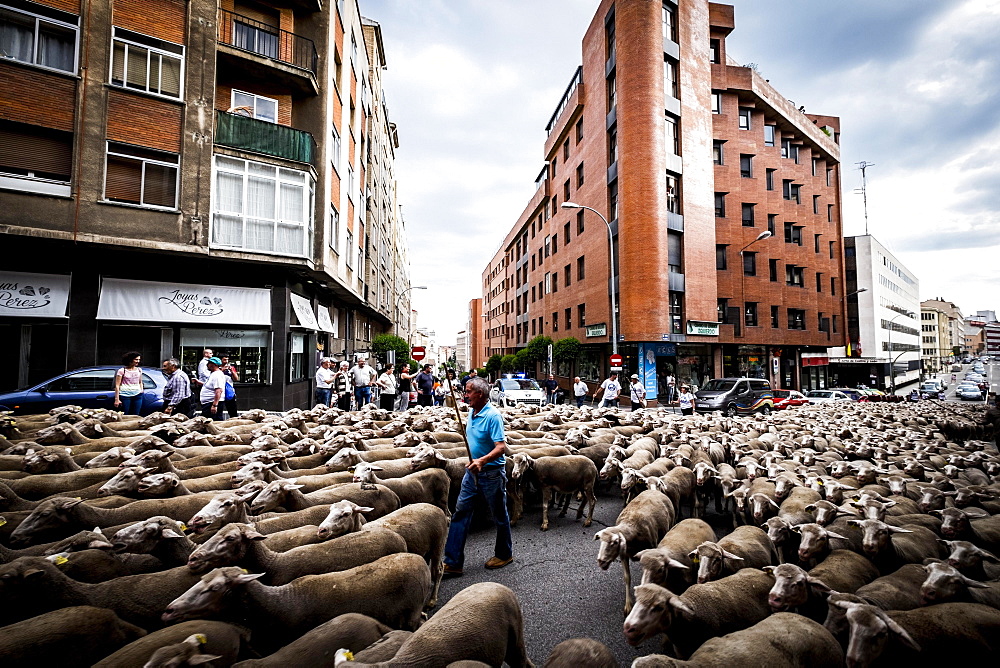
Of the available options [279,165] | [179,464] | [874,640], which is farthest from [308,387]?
[874,640]

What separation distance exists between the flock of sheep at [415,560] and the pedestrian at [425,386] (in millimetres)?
9979

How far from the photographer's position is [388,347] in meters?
29.6

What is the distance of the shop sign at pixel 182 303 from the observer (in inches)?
536

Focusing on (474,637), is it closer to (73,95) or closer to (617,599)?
(617,599)

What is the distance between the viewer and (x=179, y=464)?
6.11 meters

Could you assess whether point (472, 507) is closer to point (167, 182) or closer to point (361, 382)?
point (361, 382)

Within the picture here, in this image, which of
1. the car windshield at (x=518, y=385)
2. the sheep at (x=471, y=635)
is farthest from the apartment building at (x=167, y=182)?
the sheep at (x=471, y=635)

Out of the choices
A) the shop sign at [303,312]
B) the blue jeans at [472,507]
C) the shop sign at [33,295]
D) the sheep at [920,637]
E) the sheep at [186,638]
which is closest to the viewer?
the sheep at [186,638]

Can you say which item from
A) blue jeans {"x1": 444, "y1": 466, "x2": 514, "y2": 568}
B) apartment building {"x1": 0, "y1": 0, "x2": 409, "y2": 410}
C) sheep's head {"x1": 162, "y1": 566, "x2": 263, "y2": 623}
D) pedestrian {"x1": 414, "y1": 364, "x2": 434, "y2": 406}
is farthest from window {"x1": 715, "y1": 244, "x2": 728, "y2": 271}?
sheep's head {"x1": 162, "y1": 566, "x2": 263, "y2": 623}

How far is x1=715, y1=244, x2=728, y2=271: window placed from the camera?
3012 centimetres

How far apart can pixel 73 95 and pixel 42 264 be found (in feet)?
17.2

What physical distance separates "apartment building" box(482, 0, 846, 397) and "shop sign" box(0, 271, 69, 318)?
20566 millimetres

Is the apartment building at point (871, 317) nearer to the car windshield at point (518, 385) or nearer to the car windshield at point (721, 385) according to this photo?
the car windshield at point (721, 385)

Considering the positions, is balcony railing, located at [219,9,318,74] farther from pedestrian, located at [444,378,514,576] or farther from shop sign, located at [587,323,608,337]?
shop sign, located at [587,323,608,337]
